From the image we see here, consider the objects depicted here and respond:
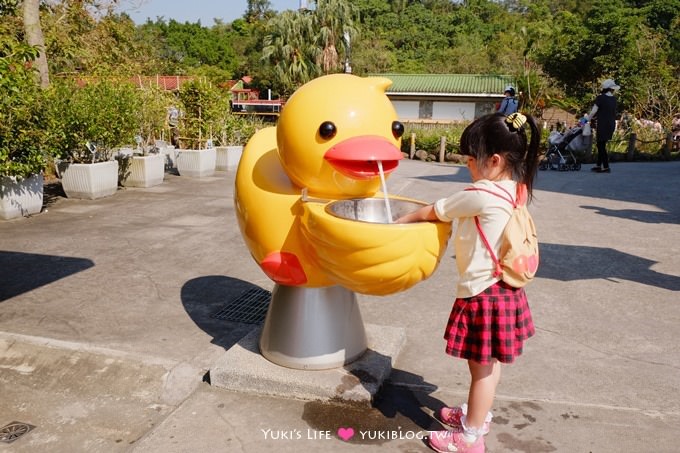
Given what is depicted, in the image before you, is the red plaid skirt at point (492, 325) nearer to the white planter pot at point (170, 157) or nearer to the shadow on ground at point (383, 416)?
the shadow on ground at point (383, 416)

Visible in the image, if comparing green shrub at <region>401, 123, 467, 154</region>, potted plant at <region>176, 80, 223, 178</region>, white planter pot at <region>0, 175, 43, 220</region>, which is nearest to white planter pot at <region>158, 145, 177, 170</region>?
potted plant at <region>176, 80, 223, 178</region>

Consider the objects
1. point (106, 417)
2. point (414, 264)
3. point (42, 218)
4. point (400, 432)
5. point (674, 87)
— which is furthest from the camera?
point (674, 87)

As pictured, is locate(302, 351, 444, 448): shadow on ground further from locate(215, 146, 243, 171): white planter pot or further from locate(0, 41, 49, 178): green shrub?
locate(215, 146, 243, 171): white planter pot

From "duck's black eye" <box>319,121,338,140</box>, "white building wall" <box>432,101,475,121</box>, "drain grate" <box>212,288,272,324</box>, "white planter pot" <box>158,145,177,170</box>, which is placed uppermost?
"white building wall" <box>432,101,475,121</box>

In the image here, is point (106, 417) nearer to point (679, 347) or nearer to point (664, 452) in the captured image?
point (664, 452)

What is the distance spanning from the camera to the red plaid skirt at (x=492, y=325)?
2279mm

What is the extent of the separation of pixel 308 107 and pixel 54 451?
204 centimetres

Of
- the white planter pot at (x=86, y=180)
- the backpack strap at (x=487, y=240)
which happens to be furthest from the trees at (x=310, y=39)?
the backpack strap at (x=487, y=240)

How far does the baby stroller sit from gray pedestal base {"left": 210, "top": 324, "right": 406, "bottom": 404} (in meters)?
10.9

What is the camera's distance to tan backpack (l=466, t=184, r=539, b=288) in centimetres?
222

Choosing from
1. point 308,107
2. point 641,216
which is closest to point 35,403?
point 308,107

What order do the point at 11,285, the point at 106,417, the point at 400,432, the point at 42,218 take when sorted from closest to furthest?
the point at 400,432 < the point at 106,417 < the point at 11,285 < the point at 42,218

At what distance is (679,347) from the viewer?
3.55 metres

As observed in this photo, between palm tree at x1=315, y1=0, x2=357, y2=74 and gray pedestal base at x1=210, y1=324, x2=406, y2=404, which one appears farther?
palm tree at x1=315, y1=0, x2=357, y2=74
